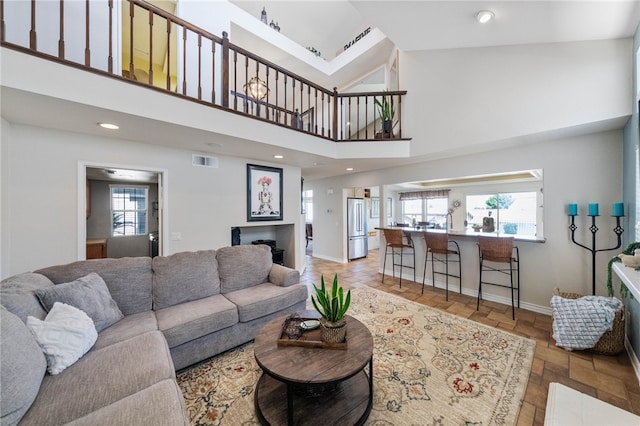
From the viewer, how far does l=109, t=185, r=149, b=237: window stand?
547 cm

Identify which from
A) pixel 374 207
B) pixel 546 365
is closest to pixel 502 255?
pixel 546 365

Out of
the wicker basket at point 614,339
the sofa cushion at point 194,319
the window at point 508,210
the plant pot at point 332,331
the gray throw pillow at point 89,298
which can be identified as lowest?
the wicker basket at point 614,339

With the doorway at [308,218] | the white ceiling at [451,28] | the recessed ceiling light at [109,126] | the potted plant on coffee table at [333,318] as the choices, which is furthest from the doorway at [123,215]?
the potted plant on coffee table at [333,318]

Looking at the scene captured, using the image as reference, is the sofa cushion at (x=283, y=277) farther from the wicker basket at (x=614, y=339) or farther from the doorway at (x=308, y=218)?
the doorway at (x=308, y=218)

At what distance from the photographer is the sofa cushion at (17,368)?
99cm

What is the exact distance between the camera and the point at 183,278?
8.02 feet

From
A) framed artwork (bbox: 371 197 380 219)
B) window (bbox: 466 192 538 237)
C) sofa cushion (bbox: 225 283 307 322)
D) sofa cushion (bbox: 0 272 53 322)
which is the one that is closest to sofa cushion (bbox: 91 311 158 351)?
sofa cushion (bbox: 0 272 53 322)

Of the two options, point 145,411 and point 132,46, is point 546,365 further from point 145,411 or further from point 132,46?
point 132,46

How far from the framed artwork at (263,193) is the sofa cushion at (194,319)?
208 centimetres

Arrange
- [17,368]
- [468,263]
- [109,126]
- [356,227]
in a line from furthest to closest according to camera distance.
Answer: [356,227] → [468,263] → [109,126] → [17,368]

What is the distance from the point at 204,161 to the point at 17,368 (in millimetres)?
3087

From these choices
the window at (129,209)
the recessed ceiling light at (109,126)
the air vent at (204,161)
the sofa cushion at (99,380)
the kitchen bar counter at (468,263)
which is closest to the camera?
the sofa cushion at (99,380)

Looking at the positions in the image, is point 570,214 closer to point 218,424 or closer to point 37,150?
point 218,424

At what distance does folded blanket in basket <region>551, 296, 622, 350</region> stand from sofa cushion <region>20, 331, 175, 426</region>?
11.5 feet
